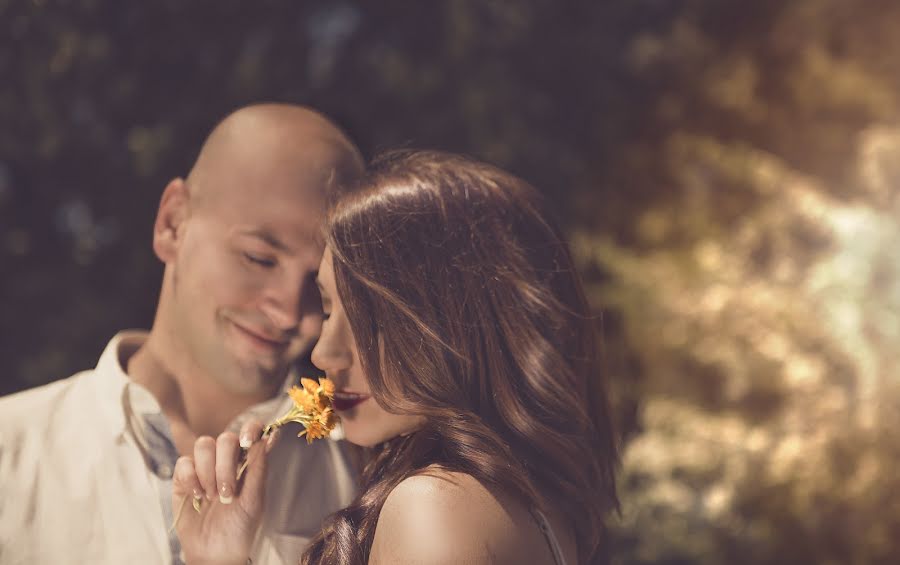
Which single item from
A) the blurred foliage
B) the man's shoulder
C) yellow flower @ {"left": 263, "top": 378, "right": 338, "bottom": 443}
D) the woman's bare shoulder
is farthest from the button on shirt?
the blurred foliage

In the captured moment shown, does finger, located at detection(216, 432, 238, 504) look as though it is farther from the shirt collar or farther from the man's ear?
the man's ear

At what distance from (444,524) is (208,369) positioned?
588 millimetres

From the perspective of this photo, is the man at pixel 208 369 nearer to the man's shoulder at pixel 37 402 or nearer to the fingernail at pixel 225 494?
the man's shoulder at pixel 37 402

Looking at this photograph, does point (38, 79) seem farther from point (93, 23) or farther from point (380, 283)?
point (380, 283)

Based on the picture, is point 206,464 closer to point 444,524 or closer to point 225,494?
point 225,494

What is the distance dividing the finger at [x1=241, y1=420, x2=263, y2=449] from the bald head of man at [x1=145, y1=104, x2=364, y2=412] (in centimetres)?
17

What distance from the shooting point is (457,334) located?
1.42 m

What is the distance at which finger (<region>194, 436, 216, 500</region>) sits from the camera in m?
1.46

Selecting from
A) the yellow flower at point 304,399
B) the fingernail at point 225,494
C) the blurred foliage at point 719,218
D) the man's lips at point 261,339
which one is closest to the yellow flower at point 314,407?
the yellow flower at point 304,399

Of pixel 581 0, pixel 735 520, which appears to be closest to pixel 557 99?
pixel 581 0

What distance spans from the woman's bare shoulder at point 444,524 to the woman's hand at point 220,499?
285mm

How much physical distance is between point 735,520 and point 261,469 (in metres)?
1.70

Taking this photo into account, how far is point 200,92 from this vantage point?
184cm

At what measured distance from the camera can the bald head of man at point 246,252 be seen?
160 centimetres
